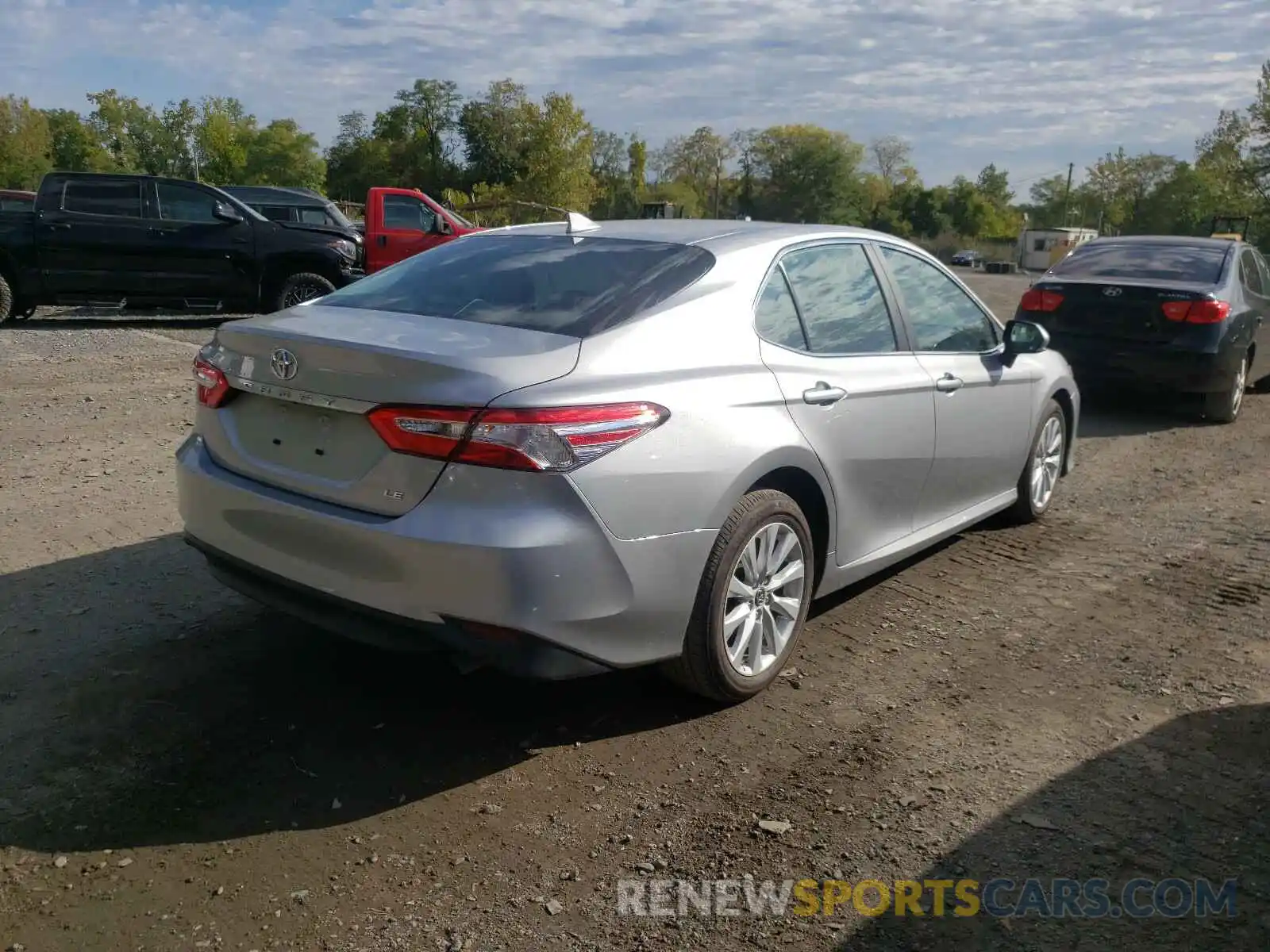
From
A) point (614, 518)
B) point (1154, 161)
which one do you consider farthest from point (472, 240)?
point (1154, 161)

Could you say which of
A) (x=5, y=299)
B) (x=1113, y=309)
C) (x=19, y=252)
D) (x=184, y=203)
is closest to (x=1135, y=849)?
(x=1113, y=309)

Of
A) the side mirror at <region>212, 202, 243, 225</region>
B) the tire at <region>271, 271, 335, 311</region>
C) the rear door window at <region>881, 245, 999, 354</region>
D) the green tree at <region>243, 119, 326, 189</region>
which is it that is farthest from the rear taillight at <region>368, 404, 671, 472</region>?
the green tree at <region>243, 119, 326, 189</region>

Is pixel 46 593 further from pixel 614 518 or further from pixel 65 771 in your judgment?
pixel 614 518

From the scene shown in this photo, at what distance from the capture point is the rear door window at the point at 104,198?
1291 centimetres

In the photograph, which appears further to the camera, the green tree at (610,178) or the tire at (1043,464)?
the green tree at (610,178)

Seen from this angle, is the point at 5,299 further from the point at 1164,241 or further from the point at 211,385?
the point at 1164,241

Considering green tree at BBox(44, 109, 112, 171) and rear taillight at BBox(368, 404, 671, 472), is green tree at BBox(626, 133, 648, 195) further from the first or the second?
rear taillight at BBox(368, 404, 671, 472)

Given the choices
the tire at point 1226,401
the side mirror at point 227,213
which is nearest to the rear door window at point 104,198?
the side mirror at point 227,213

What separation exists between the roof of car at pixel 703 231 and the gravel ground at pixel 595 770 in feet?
5.27

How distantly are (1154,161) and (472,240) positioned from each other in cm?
10607

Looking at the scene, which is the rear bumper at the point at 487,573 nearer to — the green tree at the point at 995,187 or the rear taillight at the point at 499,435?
the rear taillight at the point at 499,435

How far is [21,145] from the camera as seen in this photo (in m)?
58.1

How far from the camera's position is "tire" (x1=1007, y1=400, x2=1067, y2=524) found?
5766mm

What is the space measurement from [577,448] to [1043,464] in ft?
12.8
